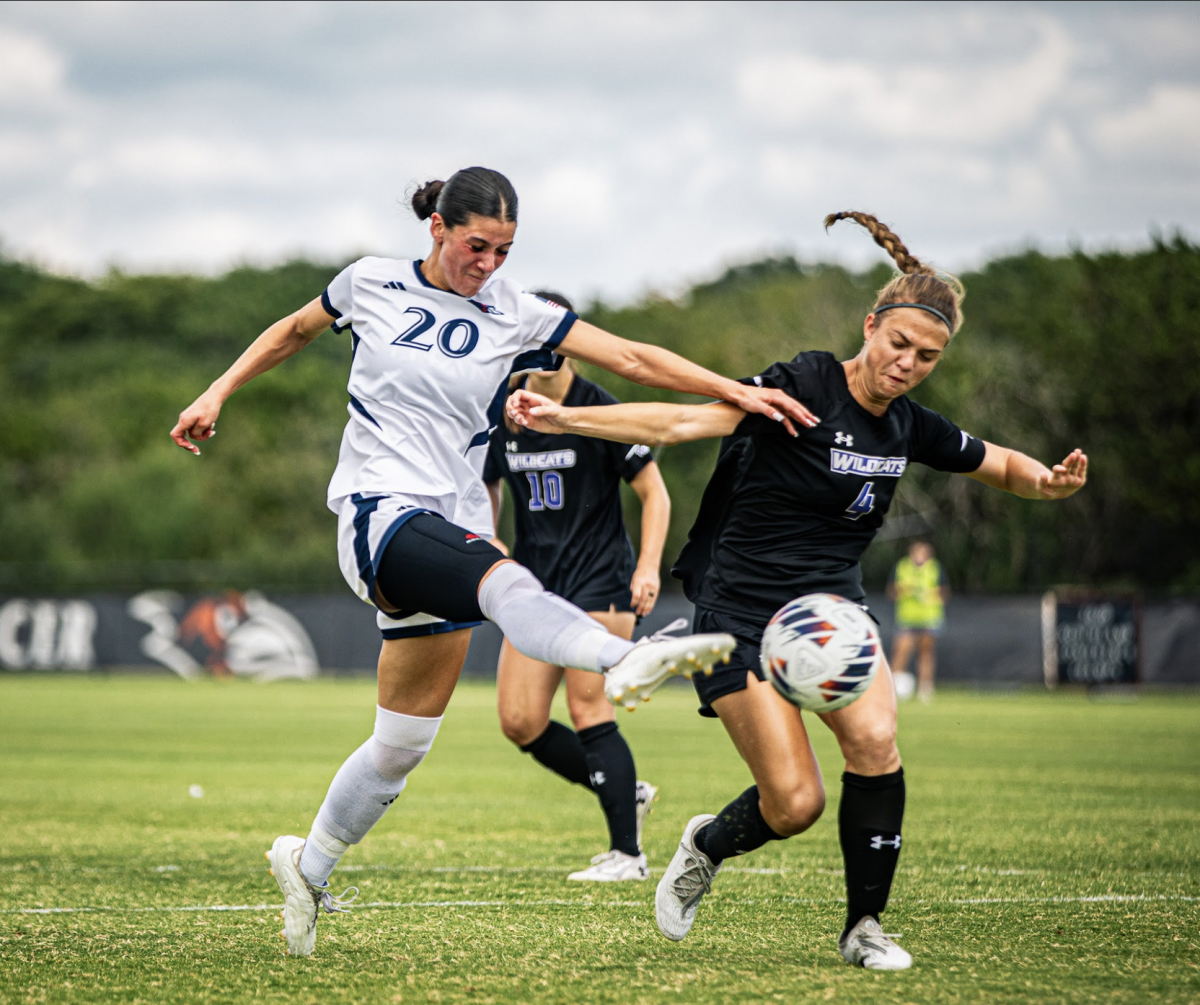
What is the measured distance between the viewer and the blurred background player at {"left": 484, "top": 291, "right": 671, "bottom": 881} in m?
6.51

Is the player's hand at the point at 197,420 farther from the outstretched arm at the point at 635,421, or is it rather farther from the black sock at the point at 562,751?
the black sock at the point at 562,751

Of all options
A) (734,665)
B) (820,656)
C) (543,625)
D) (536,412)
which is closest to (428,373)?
(536,412)

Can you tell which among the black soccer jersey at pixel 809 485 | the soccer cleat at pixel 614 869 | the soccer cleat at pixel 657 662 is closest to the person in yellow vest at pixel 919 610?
the soccer cleat at pixel 614 869

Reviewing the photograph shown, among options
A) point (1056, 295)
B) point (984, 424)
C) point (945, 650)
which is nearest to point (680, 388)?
point (945, 650)

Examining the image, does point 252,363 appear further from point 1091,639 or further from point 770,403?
point 1091,639

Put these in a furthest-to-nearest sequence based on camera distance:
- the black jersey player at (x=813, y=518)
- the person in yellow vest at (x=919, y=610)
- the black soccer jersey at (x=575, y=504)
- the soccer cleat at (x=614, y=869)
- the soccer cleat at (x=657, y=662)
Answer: the person in yellow vest at (x=919, y=610) → the black soccer jersey at (x=575, y=504) → the soccer cleat at (x=614, y=869) → the black jersey player at (x=813, y=518) → the soccer cleat at (x=657, y=662)

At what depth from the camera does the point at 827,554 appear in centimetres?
471

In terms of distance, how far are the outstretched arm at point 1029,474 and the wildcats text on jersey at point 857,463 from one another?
0.31m

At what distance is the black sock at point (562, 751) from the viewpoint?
6.74 metres

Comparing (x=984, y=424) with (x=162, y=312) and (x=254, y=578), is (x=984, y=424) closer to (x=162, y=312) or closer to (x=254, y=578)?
(x=254, y=578)

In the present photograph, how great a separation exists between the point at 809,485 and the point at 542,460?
2.39 m

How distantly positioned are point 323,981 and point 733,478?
80.3 inches

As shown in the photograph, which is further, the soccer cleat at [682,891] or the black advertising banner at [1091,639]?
the black advertising banner at [1091,639]

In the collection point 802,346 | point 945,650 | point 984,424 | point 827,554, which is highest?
point 802,346
